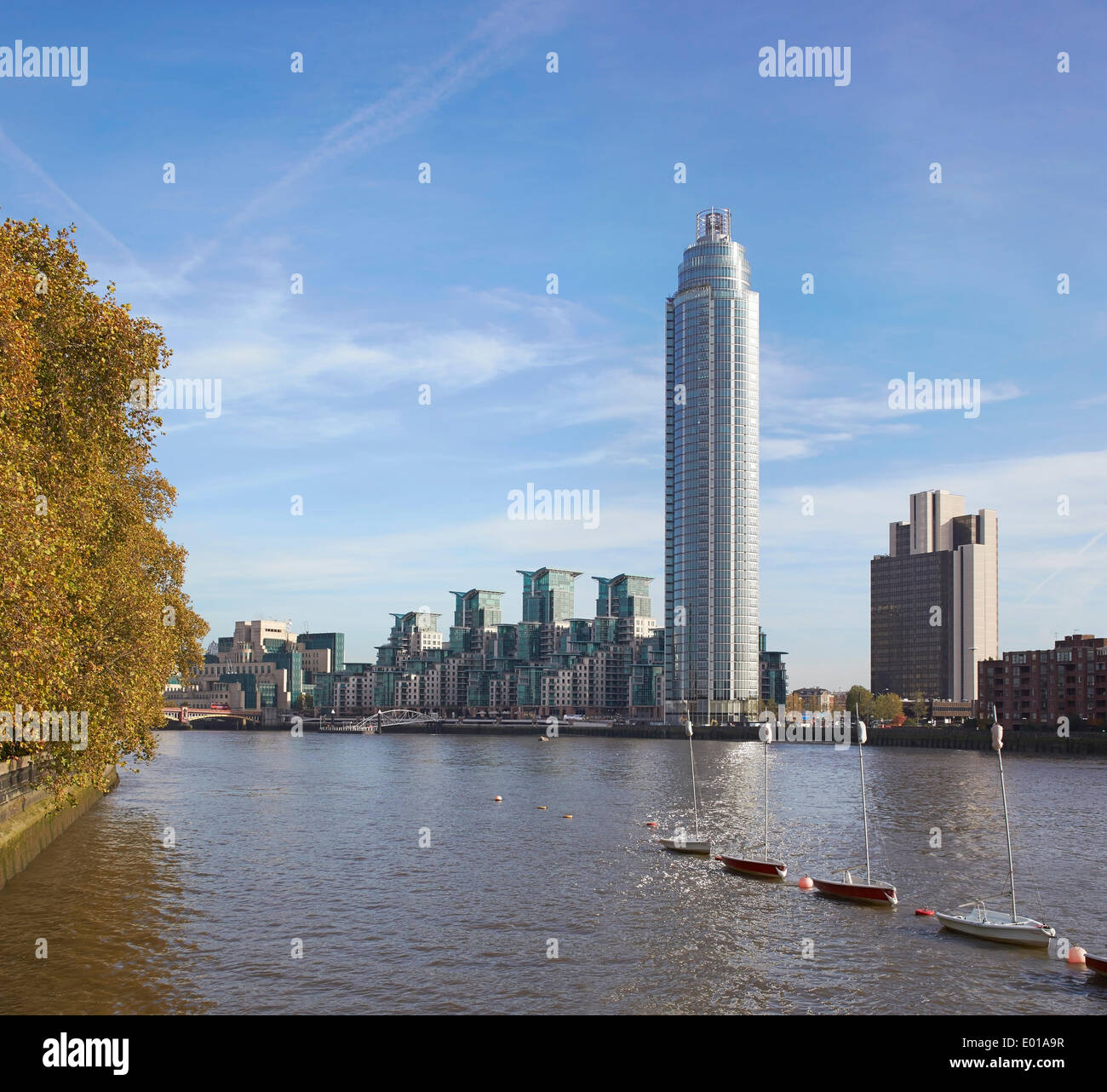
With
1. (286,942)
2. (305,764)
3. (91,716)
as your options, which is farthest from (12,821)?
(305,764)

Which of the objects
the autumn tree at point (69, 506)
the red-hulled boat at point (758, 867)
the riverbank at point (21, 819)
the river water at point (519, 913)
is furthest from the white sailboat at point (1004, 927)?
the riverbank at point (21, 819)

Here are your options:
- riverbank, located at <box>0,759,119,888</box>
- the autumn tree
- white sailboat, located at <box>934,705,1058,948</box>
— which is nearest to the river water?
white sailboat, located at <box>934,705,1058,948</box>

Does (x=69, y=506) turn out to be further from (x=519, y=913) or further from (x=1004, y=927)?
(x=1004, y=927)

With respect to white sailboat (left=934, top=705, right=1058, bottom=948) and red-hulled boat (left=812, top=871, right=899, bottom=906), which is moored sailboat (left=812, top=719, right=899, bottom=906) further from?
white sailboat (left=934, top=705, right=1058, bottom=948)

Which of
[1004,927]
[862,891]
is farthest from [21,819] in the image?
[1004,927]
